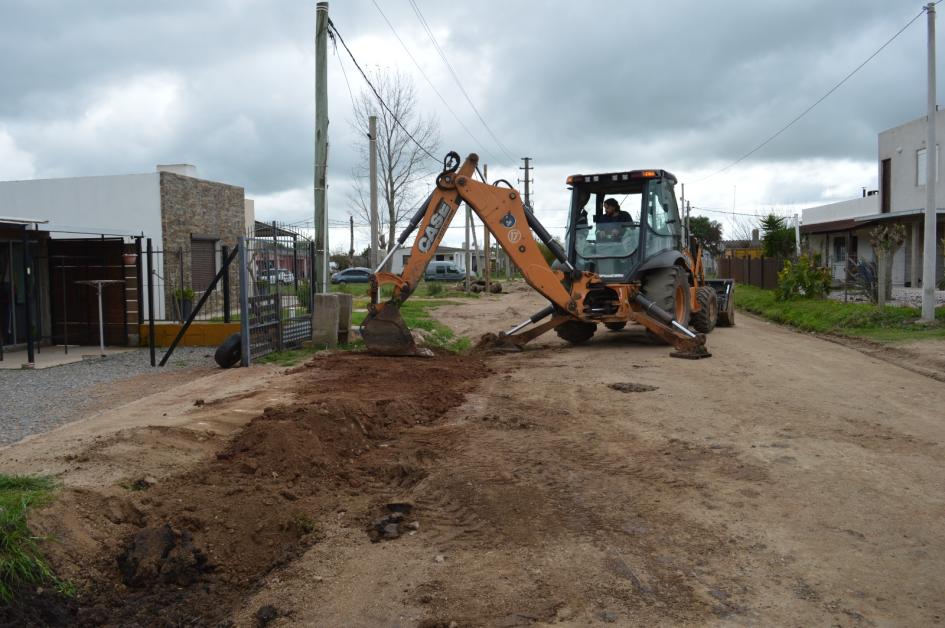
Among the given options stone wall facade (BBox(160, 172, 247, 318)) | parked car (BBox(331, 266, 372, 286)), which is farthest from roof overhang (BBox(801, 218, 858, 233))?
parked car (BBox(331, 266, 372, 286))

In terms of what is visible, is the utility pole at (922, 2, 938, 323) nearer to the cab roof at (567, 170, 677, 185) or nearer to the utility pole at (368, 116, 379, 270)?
the cab roof at (567, 170, 677, 185)

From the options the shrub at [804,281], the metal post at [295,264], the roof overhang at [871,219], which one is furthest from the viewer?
the roof overhang at [871,219]

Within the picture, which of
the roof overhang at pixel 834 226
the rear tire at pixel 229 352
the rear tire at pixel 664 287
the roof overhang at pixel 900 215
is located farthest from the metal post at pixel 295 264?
the roof overhang at pixel 834 226

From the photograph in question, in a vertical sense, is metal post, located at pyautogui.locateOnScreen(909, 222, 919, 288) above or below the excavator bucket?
above

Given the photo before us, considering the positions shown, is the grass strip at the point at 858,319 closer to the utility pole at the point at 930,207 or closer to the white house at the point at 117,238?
the utility pole at the point at 930,207

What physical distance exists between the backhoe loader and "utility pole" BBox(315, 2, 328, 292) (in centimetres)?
230

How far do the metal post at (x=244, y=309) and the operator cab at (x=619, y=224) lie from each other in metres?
6.13

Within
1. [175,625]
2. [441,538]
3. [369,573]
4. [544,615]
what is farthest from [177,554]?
[544,615]

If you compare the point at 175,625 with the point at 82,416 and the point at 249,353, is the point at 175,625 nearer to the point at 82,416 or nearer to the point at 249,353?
the point at 82,416

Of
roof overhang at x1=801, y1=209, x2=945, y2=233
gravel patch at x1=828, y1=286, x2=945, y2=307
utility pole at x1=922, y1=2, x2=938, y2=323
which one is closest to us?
utility pole at x1=922, y1=2, x2=938, y2=323

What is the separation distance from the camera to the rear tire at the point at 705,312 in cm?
1808

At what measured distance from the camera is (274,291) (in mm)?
14531

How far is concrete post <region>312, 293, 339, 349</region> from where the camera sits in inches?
599

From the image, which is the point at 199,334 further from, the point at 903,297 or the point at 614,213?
the point at 903,297
